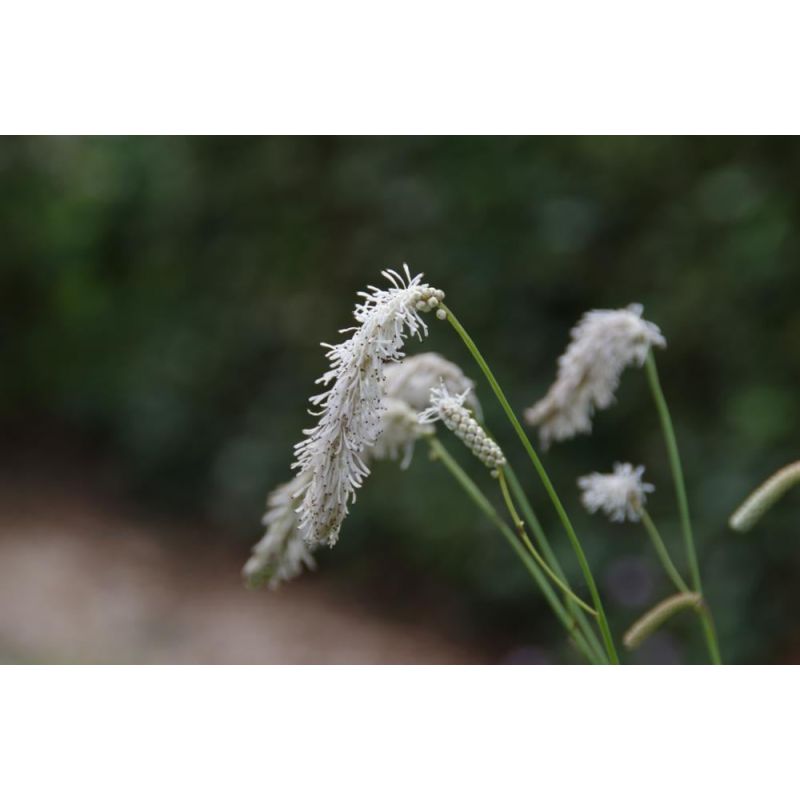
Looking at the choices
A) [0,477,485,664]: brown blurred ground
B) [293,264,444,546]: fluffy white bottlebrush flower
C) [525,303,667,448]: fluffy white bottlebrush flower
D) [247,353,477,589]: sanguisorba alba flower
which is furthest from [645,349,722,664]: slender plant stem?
[0,477,485,664]: brown blurred ground

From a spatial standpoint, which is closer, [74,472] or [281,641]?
[281,641]

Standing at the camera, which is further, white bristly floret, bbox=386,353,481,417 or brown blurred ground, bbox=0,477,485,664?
brown blurred ground, bbox=0,477,485,664

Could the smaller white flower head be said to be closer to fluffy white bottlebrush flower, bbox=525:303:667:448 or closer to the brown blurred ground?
fluffy white bottlebrush flower, bbox=525:303:667:448

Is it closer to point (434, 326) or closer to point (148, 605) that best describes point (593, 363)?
point (434, 326)

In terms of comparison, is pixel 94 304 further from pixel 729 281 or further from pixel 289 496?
pixel 289 496

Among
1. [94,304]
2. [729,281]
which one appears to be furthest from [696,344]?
[94,304]

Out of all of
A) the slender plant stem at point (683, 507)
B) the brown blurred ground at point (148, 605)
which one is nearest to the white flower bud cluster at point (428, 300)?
the slender plant stem at point (683, 507)

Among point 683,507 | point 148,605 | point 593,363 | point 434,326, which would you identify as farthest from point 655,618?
point 148,605
